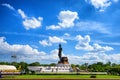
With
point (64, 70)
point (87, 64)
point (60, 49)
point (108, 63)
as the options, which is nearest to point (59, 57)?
point (60, 49)

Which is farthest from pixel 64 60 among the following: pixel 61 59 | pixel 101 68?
pixel 101 68

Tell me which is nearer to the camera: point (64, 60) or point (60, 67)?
point (60, 67)

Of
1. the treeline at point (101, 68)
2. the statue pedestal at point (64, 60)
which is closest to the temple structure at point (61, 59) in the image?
the statue pedestal at point (64, 60)

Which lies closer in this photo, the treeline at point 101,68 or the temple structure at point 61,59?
the treeline at point 101,68

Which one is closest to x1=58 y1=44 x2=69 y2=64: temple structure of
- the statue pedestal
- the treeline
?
the statue pedestal

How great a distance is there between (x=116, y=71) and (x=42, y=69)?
96.5 feet

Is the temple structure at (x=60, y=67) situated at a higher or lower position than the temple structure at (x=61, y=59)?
lower

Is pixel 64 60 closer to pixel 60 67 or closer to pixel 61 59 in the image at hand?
pixel 61 59

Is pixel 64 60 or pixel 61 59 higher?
pixel 61 59

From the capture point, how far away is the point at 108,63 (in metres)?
170

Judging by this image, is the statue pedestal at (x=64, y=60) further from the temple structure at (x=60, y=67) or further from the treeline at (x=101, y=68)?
Answer: the treeline at (x=101, y=68)

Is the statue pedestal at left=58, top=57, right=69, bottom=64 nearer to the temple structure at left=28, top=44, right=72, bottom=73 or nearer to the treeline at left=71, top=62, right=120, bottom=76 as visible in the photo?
the temple structure at left=28, top=44, right=72, bottom=73

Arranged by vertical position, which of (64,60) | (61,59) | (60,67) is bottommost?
(60,67)

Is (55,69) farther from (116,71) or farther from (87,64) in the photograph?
(87,64)
